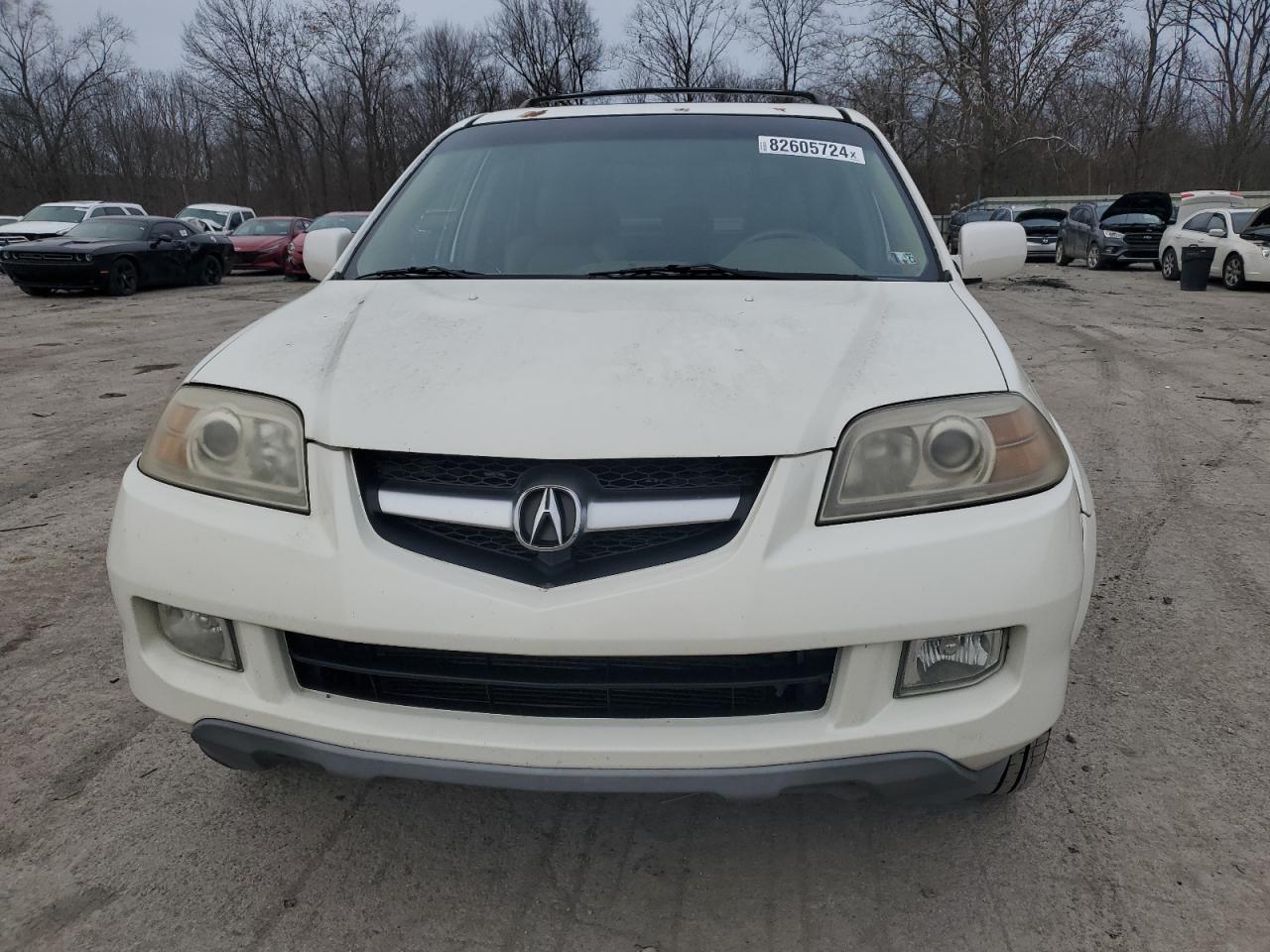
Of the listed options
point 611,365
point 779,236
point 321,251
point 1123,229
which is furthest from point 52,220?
point 611,365

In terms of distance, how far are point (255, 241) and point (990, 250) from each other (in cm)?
2135

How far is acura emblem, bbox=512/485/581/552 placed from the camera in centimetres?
162

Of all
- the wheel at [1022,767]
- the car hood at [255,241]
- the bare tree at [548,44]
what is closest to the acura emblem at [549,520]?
the wheel at [1022,767]

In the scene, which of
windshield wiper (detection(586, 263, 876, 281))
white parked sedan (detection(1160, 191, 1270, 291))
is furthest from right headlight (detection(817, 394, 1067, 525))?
white parked sedan (detection(1160, 191, 1270, 291))

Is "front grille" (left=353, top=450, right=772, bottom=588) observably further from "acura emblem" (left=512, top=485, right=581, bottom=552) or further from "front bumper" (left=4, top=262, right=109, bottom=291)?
"front bumper" (left=4, top=262, right=109, bottom=291)

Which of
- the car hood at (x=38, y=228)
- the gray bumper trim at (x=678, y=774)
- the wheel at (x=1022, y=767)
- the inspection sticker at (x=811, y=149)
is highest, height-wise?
the car hood at (x=38, y=228)

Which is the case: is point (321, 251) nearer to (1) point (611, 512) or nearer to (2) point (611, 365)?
(2) point (611, 365)

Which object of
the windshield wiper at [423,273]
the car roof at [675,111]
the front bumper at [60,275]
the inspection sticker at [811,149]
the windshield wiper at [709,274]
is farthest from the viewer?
the front bumper at [60,275]

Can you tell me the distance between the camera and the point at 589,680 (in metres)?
1.66

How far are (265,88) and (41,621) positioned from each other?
2233 inches

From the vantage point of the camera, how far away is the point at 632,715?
1685mm

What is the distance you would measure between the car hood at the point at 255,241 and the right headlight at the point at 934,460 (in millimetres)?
22131

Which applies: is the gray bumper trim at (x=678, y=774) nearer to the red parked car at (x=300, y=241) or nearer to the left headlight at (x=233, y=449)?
the left headlight at (x=233, y=449)

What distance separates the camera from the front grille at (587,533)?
1.64 metres
